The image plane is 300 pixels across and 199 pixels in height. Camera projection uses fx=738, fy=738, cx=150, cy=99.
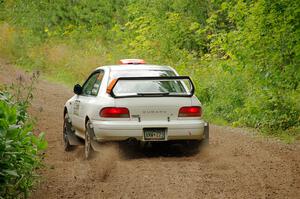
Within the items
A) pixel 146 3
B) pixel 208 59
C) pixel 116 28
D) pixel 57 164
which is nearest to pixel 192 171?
pixel 57 164

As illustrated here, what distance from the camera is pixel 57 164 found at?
11.2m

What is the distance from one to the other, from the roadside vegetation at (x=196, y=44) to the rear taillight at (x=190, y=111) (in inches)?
147

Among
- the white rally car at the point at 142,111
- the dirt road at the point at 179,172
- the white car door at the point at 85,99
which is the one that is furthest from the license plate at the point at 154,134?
the white car door at the point at 85,99

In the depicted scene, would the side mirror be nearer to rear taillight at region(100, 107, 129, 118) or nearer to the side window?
the side window

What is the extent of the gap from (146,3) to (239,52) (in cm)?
1206

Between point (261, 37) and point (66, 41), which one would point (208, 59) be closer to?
point (261, 37)

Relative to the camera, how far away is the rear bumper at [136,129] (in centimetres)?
1077

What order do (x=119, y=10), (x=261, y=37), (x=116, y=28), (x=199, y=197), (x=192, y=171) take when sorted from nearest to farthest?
(x=199, y=197), (x=192, y=171), (x=261, y=37), (x=116, y=28), (x=119, y=10)

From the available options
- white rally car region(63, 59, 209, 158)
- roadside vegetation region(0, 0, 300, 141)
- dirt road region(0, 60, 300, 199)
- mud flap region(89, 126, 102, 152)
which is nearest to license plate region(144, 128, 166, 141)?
white rally car region(63, 59, 209, 158)

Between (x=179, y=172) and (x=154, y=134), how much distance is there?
1.20m

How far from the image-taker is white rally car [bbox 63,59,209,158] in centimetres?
1082

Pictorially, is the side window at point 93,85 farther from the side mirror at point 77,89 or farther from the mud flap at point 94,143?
the mud flap at point 94,143

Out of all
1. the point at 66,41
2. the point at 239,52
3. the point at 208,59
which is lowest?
the point at 66,41

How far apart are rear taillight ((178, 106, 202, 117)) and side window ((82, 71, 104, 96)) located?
56.4 inches
